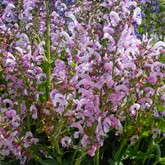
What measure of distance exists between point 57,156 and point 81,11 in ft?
5.68

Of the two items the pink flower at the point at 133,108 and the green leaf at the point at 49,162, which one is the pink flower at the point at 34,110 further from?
the pink flower at the point at 133,108

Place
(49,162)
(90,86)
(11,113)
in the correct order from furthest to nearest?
(49,162), (11,113), (90,86)

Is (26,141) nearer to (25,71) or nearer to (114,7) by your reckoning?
(25,71)

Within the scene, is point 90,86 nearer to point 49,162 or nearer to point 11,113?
point 11,113

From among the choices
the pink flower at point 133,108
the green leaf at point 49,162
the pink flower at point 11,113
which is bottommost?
the green leaf at point 49,162

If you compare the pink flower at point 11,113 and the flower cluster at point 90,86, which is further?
the pink flower at point 11,113

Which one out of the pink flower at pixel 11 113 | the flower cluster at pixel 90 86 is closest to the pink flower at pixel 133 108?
the flower cluster at pixel 90 86

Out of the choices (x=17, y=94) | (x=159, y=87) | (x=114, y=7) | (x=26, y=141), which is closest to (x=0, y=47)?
(x=17, y=94)

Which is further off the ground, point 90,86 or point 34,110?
point 90,86

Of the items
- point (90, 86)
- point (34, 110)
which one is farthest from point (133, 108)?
point (34, 110)

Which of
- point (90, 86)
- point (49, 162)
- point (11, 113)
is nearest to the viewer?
point (90, 86)

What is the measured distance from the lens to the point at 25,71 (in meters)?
2.60

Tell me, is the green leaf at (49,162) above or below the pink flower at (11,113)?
below

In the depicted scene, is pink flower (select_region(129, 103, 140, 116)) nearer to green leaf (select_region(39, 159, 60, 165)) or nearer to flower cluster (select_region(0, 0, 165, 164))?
flower cluster (select_region(0, 0, 165, 164))
